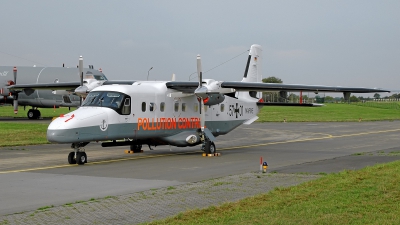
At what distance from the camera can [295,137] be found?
114ft

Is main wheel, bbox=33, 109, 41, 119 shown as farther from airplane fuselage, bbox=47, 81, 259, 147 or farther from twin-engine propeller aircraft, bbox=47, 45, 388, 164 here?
airplane fuselage, bbox=47, 81, 259, 147

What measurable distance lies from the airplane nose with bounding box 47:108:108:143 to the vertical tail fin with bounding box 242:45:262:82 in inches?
436

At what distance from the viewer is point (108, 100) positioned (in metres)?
20.5

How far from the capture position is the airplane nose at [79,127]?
18.2 meters

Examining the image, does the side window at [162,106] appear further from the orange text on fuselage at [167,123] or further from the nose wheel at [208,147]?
the nose wheel at [208,147]

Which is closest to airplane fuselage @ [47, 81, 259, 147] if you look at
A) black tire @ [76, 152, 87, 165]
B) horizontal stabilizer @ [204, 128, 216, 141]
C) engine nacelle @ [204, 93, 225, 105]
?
horizontal stabilizer @ [204, 128, 216, 141]

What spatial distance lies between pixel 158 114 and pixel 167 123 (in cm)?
59

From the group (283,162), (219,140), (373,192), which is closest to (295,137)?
(219,140)

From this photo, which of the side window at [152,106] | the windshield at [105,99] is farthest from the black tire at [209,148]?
the windshield at [105,99]

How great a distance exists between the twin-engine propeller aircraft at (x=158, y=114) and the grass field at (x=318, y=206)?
27.4 feet

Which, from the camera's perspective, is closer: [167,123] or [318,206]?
[318,206]

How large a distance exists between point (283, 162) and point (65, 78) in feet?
106

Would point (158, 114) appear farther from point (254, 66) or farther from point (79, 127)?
point (254, 66)

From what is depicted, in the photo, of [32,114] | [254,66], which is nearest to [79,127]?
[254,66]
